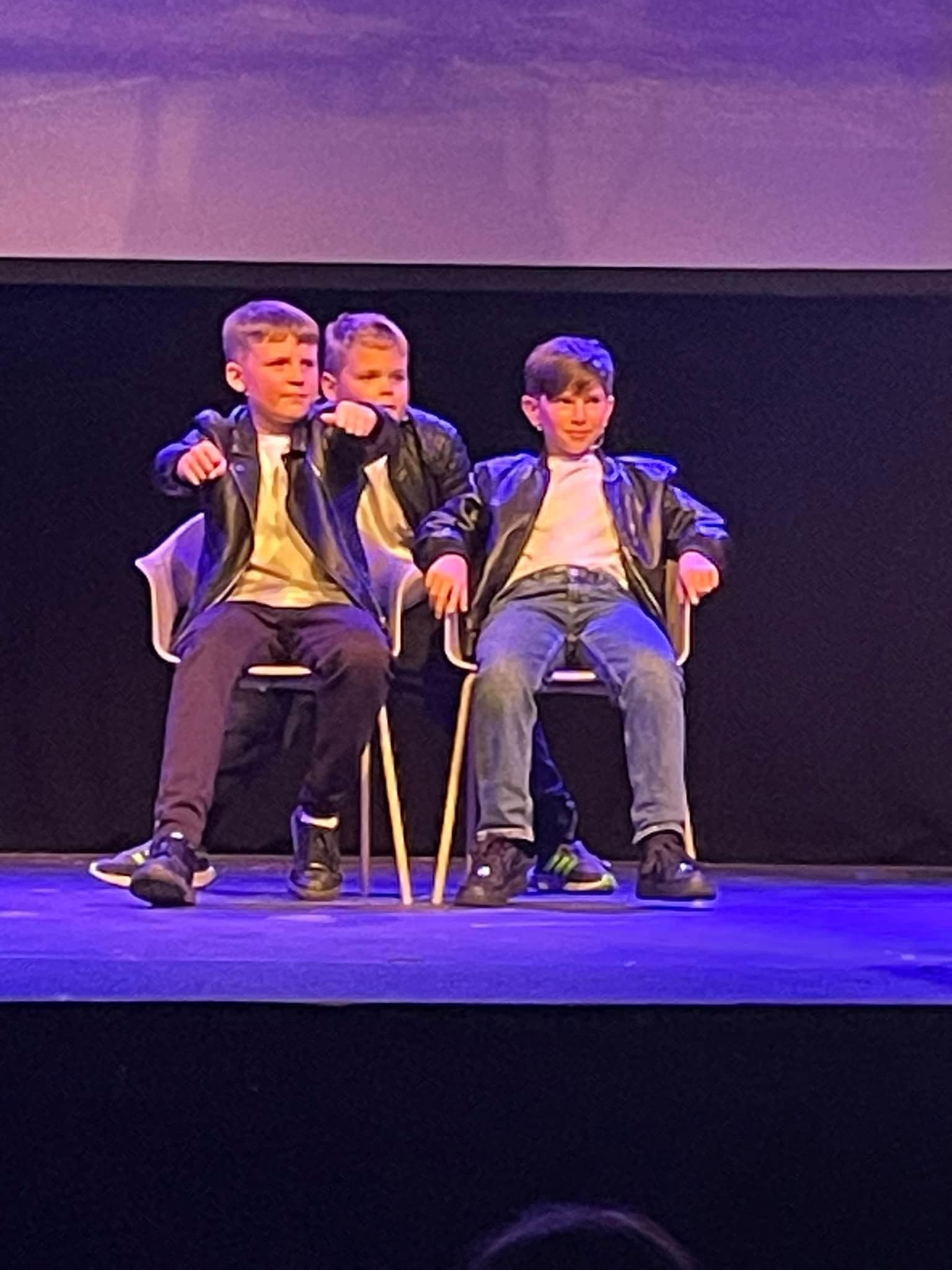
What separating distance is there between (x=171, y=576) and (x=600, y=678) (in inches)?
28.6

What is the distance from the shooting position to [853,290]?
3.90 meters

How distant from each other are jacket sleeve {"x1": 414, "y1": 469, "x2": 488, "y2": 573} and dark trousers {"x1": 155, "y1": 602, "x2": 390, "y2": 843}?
145 mm

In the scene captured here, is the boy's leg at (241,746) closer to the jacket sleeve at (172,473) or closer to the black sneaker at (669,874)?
the jacket sleeve at (172,473)

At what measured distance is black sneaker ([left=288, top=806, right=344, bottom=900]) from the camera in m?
3.16

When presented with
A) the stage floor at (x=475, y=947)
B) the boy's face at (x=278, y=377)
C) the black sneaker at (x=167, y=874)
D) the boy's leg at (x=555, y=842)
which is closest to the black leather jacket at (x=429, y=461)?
the boy's face at (x=278, y=377)

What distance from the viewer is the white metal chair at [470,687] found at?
3119 mm

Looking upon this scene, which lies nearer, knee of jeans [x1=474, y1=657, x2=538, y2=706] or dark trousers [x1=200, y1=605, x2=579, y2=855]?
knee of jeans [x1=474, y1=657, x2=538, y2=706]

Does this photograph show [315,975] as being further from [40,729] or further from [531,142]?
[531,142]

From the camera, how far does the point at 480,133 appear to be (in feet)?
12.7

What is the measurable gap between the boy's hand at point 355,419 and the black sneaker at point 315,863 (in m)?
0.61

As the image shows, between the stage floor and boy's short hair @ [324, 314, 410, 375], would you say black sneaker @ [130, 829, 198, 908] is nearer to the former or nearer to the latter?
the stage floor

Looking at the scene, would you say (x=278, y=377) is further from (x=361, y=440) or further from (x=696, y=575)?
(x=696, y=575)

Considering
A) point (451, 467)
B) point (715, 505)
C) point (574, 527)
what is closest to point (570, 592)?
point (574, 527)

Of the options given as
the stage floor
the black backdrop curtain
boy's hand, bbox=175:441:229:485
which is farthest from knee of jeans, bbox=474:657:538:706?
the black backdrop curtain
